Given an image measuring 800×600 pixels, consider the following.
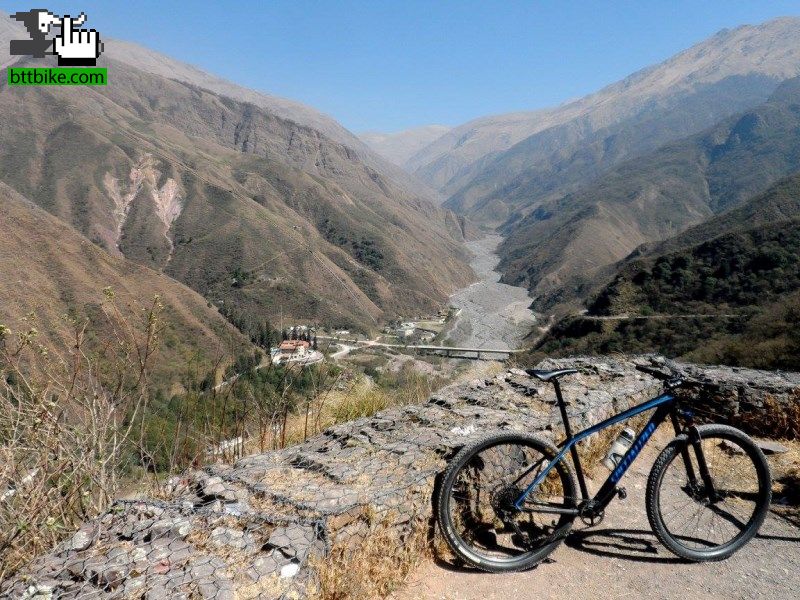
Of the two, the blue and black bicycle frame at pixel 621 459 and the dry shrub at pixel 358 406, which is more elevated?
the blue and black bicycle frame at pixel 621 459

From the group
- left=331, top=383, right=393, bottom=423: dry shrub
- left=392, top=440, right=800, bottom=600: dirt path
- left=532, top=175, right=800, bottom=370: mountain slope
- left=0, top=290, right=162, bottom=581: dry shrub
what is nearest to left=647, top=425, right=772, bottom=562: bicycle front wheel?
left=392, top=440, right=800, bottom=600: dirt path

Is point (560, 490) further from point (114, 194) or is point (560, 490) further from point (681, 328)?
point (114, 194)

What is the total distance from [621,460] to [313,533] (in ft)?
8.20

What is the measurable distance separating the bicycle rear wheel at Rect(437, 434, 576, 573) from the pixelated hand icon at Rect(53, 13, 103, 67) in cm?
2656

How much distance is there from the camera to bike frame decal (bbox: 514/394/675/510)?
3.46 metres

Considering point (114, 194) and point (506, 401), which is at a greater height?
point (114, 194)

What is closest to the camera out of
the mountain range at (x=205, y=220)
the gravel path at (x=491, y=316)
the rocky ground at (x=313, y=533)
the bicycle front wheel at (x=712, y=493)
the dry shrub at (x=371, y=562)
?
the rocky ground at (x=313, y=533)

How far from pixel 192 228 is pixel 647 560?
125521 millimetres

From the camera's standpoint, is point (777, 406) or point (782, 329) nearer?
point (777, 406)

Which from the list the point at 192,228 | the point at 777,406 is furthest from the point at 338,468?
the point at 192,228

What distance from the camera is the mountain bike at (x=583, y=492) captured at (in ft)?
11.4

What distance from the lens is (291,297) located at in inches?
Result: 3856

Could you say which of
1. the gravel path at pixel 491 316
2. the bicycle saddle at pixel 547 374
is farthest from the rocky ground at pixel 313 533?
the gravel path at pixel 491 316

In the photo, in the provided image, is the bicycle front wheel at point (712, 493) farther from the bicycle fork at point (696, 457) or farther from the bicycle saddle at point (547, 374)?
the bicycle saddle at point (547, 374)
